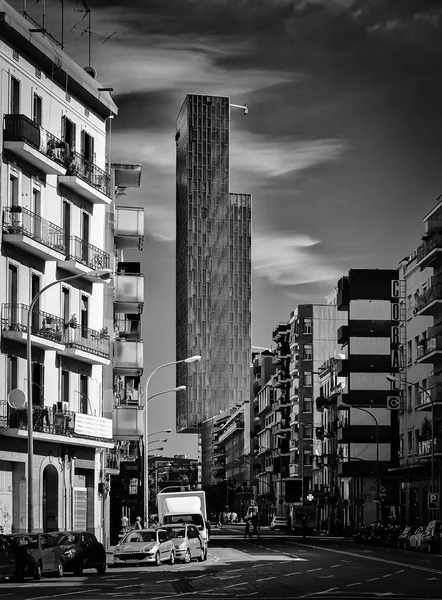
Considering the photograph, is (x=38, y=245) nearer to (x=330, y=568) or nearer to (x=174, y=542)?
(x=174, y=542)

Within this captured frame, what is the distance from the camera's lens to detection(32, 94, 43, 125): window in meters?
53.6

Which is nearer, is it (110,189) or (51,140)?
(51,140)

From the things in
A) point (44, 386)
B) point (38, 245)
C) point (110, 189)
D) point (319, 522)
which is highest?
point (110, 189)

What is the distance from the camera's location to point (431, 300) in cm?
8869

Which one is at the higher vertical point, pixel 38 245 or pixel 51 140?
pixel 51 140

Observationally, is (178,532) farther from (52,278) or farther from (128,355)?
(128,355)

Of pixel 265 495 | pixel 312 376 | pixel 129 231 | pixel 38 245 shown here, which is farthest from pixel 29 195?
pixel 265 495

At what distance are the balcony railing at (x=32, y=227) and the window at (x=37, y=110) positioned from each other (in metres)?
4.01

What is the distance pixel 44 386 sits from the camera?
177ft

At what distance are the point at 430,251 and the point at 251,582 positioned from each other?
57.6 m

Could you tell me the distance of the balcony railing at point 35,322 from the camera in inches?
1989

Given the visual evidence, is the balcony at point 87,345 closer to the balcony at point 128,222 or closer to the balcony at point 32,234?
the balcony at point 32,234

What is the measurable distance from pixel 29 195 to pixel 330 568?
66.4ft

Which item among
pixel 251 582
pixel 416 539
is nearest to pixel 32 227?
pixel 251 582
